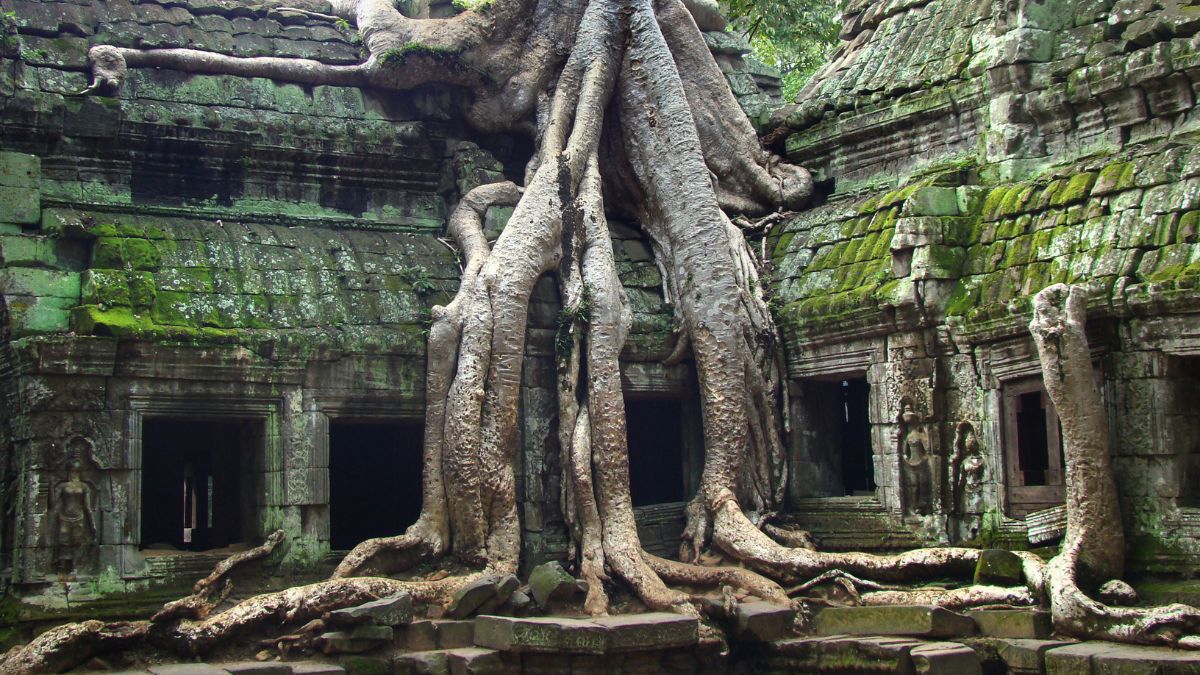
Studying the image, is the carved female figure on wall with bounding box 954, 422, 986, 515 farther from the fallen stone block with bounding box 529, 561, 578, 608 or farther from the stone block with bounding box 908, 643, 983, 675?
the fallen stone block with bounding box 529, 561, 578, 608

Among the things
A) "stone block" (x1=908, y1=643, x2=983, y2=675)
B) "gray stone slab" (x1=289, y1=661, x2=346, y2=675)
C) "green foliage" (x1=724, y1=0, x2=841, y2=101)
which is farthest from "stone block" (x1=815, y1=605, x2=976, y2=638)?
"green foliage" (x1=724, y1=0, x2=841, y2=101)

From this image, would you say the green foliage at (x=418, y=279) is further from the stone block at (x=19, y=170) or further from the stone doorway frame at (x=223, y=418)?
the stone block at (x=19, y=170)

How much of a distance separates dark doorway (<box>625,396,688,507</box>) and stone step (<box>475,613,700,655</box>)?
138 inches

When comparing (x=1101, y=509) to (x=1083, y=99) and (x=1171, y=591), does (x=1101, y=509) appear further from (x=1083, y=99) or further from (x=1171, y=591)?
(x=1083, y=99)

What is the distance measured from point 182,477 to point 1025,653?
749 cm

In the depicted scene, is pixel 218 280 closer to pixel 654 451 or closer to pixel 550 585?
pixel 550 585

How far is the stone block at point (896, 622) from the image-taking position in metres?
9.57

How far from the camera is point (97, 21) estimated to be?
1206 centimetres

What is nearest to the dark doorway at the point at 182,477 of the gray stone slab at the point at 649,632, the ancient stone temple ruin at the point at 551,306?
the ancient stone temple ruin at the point at 551,306

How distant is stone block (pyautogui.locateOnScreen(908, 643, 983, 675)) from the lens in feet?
29.9

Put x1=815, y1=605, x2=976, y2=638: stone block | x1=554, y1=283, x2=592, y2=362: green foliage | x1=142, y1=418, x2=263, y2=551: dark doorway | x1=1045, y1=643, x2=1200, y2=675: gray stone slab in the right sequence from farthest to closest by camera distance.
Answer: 1. x1=142, y1=418, x2=263, y2=551: dark doorway
2. x1=554, y1=283, x2=592, y2=362: green foliage
3. x1=815, y1=605, x2=976, y2=638: stone block
4. x1=1045, y1=643, x2=1200, y2=675: gray stone slab

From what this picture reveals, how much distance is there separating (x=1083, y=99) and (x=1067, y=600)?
3.55 m

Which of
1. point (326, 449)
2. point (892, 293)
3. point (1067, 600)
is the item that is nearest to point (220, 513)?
point (326, 449)

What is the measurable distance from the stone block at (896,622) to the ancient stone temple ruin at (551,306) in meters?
0.02
